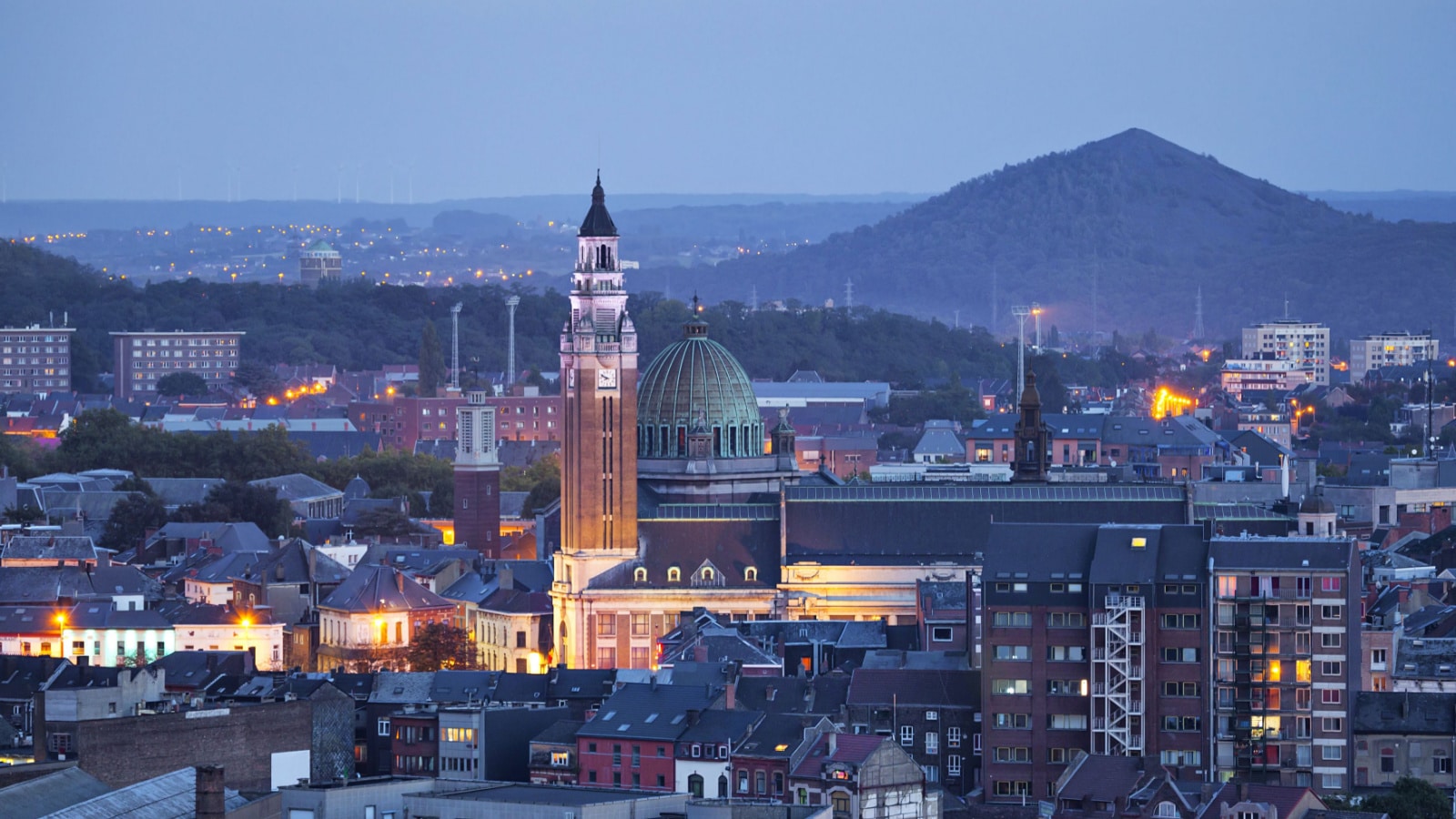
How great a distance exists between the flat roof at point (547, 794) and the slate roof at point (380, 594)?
41098 millimetres

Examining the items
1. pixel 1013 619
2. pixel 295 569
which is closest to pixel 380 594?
pixel 295 569

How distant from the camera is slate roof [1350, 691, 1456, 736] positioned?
304ft

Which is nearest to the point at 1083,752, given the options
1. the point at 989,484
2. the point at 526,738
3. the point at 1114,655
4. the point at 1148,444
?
the point at 1114,655

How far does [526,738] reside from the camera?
9812cm

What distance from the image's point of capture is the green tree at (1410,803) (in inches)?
3366

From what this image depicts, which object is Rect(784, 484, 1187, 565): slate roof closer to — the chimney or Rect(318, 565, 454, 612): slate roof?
Rect(318, 565, 454, 612): slate roof

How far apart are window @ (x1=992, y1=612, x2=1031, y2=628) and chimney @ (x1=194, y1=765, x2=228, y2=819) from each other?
24.7 meters

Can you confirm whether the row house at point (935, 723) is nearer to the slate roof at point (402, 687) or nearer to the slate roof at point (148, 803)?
the slate roof at point (402, 687)

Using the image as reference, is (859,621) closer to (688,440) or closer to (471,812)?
(688,440)

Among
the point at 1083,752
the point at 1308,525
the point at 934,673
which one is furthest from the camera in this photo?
the point at 1308,525

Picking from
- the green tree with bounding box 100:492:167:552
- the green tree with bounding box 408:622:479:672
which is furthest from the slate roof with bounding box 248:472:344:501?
the green tree with bounding box 408:622:479:672

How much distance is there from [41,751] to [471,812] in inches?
779

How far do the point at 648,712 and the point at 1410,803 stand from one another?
2112 centimetres

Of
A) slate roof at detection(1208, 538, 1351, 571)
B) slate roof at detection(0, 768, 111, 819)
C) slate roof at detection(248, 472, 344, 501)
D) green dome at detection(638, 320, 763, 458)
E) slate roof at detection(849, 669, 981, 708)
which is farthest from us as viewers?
slate roof at detection(248, 472, 344, 501)
